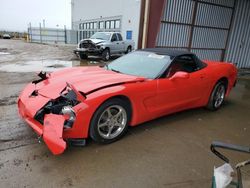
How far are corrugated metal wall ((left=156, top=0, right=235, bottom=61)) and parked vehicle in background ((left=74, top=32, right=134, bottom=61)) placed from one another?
497 centimetres

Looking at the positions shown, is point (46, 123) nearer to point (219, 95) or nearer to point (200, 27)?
point (219, 95)

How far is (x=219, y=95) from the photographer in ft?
17.0

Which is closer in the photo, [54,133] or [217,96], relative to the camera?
[54,133]

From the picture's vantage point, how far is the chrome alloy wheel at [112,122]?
10.6 feet

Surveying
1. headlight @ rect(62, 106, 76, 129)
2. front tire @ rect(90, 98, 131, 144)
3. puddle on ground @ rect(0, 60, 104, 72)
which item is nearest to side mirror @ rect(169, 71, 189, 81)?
front tire @ rect(90, 98, 131, 144)

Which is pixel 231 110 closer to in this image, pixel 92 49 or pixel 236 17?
pixel 236 17

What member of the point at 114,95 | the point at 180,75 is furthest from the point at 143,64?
the point at 114,95

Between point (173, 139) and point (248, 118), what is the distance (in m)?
2.27

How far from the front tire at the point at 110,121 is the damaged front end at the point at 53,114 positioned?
0.35 m

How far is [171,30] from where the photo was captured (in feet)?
30.3

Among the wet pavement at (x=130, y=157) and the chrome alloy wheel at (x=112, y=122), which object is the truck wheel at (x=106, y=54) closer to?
the wet pavement at (x=130, y=157)

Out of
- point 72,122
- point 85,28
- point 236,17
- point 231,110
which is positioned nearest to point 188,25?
point 236,17

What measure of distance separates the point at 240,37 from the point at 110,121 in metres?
11.4

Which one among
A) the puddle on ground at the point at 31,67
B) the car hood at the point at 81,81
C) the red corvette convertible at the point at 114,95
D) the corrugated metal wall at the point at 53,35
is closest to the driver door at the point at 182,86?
the red corvette convertible at the point at 114,95
